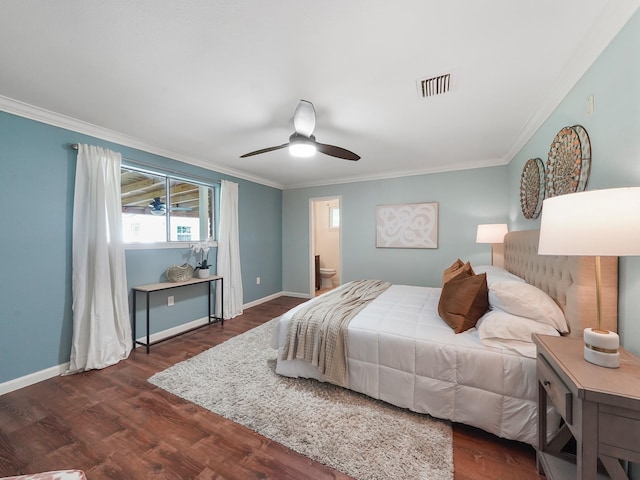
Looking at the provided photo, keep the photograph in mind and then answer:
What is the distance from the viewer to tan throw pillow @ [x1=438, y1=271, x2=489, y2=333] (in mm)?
1843

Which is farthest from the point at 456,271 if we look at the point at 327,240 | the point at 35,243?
the point at 327,240

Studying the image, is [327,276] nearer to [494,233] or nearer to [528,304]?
[494,233]

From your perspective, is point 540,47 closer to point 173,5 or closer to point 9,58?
point 173,5

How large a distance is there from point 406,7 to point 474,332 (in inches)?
80.1

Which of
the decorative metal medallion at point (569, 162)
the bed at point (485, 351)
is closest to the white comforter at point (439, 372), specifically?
the bed at point (485, 351)

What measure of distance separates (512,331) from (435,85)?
1817 mm

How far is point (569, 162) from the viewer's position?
1726 millimetres

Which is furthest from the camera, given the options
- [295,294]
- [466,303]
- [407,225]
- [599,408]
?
[295,294]

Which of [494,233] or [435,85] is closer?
[435,85]

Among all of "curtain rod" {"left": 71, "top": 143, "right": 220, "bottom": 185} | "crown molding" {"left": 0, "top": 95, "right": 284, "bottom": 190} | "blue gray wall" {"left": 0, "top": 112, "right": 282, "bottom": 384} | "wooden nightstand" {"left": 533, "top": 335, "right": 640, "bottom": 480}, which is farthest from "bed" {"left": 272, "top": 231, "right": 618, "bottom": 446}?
"crown molding" {"left": 0, "top": 95, "right": 284, "bottom": 190}

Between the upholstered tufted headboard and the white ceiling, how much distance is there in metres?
1.23

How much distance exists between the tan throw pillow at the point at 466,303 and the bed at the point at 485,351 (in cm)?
5

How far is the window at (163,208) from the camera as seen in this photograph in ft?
9.98

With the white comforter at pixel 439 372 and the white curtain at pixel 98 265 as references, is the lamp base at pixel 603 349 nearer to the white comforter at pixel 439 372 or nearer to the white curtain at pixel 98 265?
the white comforter at pixel 439 372
